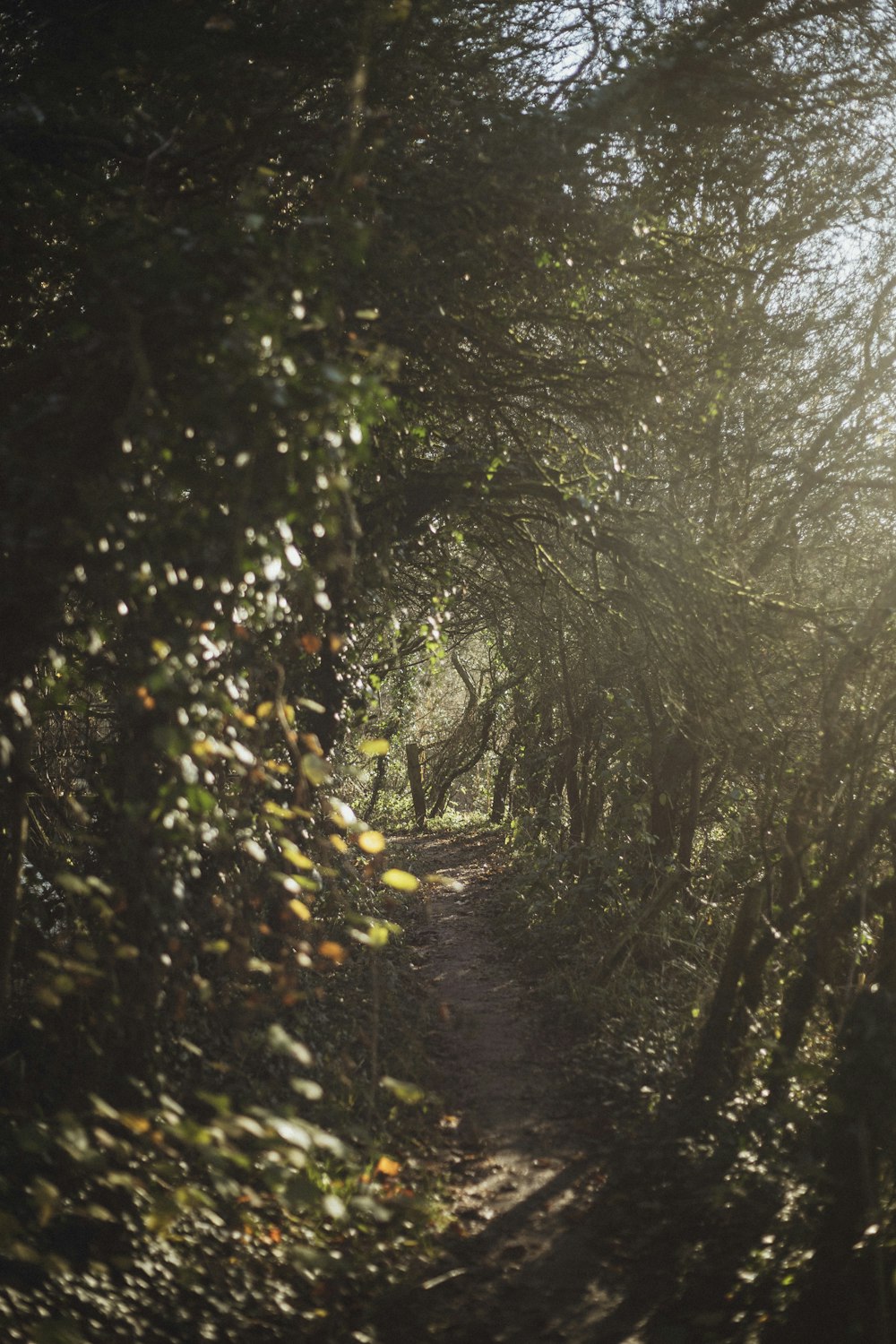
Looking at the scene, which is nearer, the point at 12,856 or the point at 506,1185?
the point at 12,856

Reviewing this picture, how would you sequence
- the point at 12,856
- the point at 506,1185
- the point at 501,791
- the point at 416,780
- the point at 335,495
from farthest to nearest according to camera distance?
the point at 416,780, the point at 501,791, the point at 506,1185, the point at 12,856, the point at 335,495

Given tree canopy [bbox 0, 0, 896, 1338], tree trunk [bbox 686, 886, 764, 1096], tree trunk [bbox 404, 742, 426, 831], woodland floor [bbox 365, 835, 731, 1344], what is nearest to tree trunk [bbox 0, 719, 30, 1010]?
tree canopy [bbox 0, 0, 896, 1338]

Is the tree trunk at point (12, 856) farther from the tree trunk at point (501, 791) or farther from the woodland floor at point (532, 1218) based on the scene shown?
the tree trunk at point (501, 791)

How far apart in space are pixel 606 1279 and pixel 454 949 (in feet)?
21.8

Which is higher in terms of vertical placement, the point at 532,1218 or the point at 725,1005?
the point at 725,1005

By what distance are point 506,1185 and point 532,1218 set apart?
14.7 inches

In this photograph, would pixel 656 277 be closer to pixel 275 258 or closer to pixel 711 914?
pixel 275 258

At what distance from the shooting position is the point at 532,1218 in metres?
5.75

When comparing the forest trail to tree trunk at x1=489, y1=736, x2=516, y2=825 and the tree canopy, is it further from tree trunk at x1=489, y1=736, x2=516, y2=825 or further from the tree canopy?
tree trunk at x1=489, y1=736, x2=516, y2=825

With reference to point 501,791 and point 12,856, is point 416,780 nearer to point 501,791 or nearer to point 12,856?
point 501,791

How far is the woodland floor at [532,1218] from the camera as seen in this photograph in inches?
187

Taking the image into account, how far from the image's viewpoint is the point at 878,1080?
4.88 m

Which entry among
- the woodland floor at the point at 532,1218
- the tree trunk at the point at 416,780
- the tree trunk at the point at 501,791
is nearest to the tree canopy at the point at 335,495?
the woodland floor at the point at 532,1218

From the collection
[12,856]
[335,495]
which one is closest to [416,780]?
[12,856]
